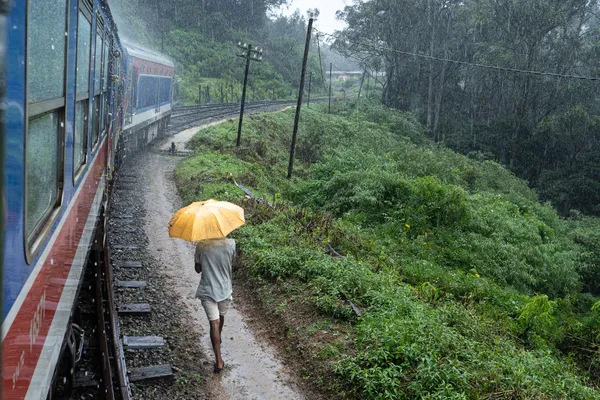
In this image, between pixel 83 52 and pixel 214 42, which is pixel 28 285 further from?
pixel 214 42

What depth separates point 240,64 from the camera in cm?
5366

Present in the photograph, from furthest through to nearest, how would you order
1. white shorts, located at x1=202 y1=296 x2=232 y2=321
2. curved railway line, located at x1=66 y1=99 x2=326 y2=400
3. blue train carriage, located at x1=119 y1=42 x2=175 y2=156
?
1. blue train carriage, located at x1=119 y1=42 x2=175 y2=156
2. white shorts, located at x1=202 y1=296 x2=232 y2=321
3. curved railway line, located at x1=66 y1=99 x2=326 y2=400

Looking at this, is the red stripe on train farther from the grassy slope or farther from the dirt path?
the grassy slope

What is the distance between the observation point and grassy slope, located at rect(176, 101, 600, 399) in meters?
5.53

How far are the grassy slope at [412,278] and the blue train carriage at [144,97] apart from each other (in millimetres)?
2062

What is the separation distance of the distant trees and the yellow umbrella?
85.9ft

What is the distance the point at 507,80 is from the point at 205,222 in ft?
133

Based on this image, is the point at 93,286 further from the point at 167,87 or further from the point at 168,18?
the point at 168,18

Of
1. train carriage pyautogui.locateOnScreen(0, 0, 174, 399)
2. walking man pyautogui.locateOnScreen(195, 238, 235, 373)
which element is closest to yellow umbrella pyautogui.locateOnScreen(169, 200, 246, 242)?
walking man pyautogui.locateOnScreen(195, 238, 235, 373)

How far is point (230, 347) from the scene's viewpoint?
21.1 feet

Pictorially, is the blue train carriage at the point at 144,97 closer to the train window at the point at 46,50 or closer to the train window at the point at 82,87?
the train window at the point at 82,87

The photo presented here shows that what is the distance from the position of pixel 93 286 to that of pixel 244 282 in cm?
231

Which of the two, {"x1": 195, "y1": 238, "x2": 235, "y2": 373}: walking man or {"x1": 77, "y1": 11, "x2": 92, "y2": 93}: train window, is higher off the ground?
{"x1": 77, "y1": 11, "x2": 92, "y2": 93}: train window

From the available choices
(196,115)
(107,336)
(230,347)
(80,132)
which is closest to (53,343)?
(80,132)
